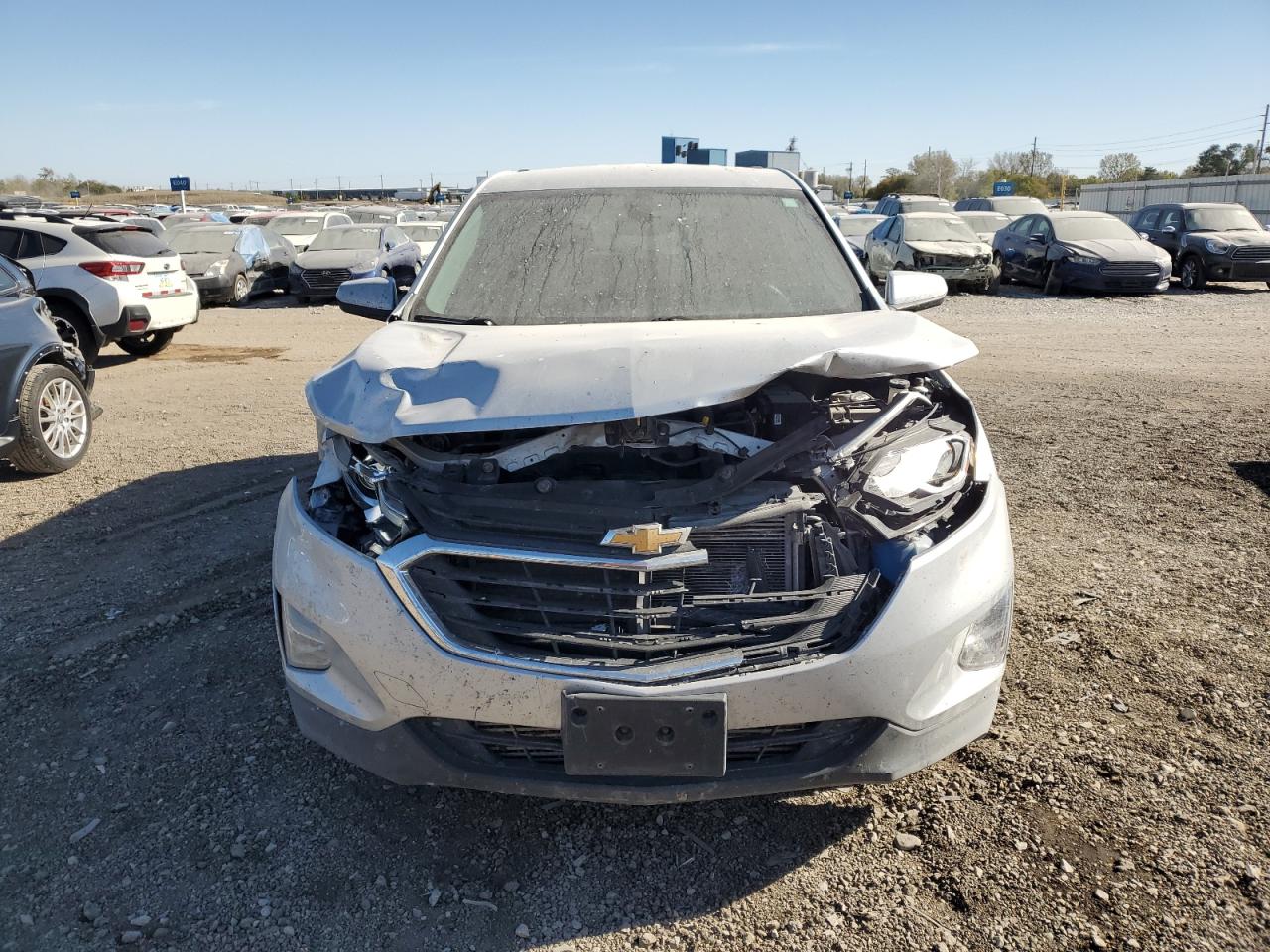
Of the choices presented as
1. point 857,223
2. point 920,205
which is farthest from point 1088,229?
point 920,205

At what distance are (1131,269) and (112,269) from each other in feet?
49.7

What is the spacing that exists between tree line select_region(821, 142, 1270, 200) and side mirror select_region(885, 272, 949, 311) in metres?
65.2

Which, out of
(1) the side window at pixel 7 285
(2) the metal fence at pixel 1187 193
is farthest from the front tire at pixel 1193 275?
(1) the side window at pixel 7 285

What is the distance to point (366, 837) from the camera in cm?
266

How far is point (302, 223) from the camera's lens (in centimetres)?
2269

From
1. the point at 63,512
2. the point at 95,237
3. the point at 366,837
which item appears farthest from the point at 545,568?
the point at 95,237

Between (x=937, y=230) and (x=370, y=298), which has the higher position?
(x=937, y=230)

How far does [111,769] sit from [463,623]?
1486 mm

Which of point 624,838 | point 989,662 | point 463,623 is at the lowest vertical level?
point 624,838

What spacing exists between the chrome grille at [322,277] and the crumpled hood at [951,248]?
33.7 ft

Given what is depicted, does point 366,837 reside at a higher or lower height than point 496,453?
lower

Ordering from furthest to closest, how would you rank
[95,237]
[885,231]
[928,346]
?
[885,231]
[95,237]
[928,346]

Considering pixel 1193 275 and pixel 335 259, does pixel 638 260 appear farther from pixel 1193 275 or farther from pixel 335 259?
pixel 1193 275

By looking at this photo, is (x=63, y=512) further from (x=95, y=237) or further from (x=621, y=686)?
(x=95, y=237)
